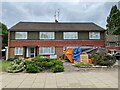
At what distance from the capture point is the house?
122ft

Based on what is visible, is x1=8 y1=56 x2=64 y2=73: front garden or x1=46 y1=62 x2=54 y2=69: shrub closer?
x1=8 y1=56 x2=64 y2=73: front garden


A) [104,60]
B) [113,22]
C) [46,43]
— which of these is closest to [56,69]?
[104,60]

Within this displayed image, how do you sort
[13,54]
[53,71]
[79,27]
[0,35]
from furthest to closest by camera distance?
1. [0,35]
2. [79,27]
3. [13,54]
4. [53,71]

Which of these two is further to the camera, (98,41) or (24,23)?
(24,23)

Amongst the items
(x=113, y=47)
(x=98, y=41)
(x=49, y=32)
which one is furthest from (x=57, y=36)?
(x=113, y=47)

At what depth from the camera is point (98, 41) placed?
38.2 meters

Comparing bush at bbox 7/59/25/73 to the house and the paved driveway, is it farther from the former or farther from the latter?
the house

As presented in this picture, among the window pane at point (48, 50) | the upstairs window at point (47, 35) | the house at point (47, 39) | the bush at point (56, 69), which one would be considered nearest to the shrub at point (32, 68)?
the bush at point (56, 69)

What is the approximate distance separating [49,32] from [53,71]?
2203 cm

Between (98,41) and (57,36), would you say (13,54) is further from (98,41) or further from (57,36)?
(98,41)

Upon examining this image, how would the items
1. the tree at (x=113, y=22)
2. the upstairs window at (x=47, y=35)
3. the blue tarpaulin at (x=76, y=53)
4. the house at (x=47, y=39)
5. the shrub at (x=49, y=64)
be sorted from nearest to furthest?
the shrub at (x=49, y=64) → the blue tarpaulin at (x=76, y=53) → the house at (x=47, y=39) → the upstairs window at (x=47, y=35) → the tree at (x=113, y=22)

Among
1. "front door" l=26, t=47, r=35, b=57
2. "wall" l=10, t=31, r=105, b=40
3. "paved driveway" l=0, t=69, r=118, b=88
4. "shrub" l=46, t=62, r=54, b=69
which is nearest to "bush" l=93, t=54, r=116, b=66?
"shrub" l=46, t=62, r=54, b=69

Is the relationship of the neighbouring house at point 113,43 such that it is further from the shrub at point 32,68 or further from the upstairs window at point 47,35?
the shrub at point 32,68

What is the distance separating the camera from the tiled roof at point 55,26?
1487 inches
